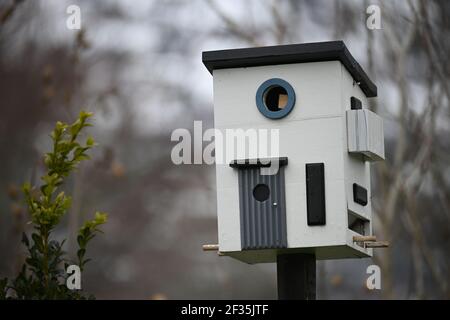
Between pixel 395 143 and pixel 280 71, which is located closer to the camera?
pixel 280 71

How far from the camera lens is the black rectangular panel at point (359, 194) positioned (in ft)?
22.4

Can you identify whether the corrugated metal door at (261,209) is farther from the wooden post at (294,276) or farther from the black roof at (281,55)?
the black roof at (281,55)

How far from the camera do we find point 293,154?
21.9 feet

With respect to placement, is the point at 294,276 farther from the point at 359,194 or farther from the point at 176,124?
the point at 176,124

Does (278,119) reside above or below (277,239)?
above

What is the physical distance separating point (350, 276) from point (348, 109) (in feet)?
16.3

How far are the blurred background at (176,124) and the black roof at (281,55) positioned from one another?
460 centimetres

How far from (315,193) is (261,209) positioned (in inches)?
11.9

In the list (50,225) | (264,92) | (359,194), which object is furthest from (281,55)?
(50,225)

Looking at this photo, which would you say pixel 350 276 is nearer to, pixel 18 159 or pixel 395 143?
pixel 395 143

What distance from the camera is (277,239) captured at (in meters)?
6.62
